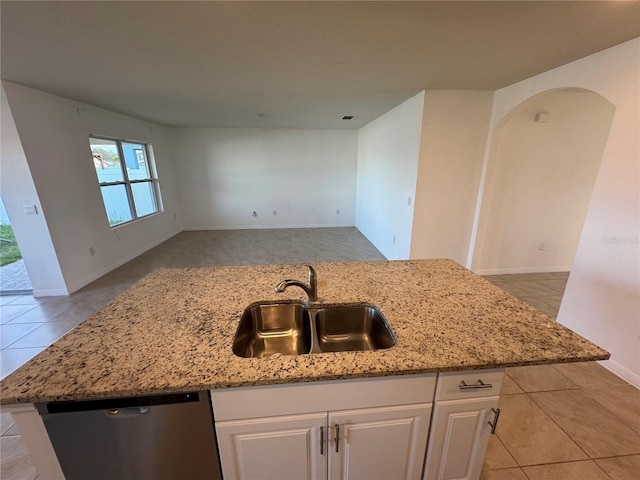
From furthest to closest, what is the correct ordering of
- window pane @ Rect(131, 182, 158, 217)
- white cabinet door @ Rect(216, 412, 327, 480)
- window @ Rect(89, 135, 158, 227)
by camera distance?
1. window pane @ Rect(131, 182, 158, 217)
2. window @ Rect(89, 135, 158, 227)
3. white cabinet door @ Rect(216, 412, 327, 480)

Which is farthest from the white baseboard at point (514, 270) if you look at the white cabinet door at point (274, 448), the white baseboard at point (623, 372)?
the white cabinet door at point (274, 448)

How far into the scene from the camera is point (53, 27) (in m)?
1.62

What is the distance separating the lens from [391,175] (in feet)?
14.0

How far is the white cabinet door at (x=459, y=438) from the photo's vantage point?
1.03 metres

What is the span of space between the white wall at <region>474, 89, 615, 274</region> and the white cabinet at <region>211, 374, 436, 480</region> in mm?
3186

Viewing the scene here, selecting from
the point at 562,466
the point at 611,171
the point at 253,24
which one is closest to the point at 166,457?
the point at 562,466

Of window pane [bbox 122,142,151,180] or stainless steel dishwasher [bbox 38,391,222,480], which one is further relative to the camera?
window pane [bbox 122,142,151,180]

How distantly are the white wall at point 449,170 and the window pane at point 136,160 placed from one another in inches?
193

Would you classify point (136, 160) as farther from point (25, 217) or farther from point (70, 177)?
point (25, 217)

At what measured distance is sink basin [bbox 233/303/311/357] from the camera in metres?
1.31

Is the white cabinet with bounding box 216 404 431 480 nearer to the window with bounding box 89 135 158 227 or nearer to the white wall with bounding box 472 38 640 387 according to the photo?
the white wall with bounding box 472 38 640 387

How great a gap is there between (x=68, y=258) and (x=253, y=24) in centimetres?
356

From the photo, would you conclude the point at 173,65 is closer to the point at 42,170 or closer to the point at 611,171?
the point at 42,170

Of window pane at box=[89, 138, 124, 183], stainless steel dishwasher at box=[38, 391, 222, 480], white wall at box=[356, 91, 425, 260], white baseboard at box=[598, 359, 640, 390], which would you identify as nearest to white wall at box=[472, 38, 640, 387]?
white baseboard at box=[598, 359, 640, 390]
